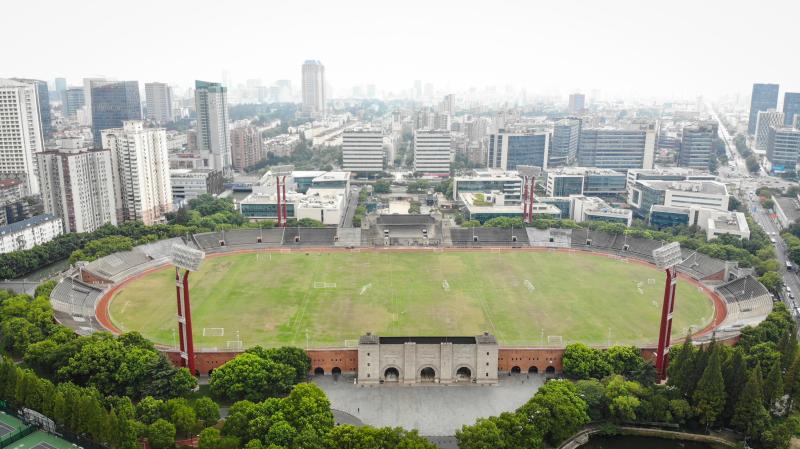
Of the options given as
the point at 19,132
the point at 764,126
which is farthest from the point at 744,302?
the point at 764,126

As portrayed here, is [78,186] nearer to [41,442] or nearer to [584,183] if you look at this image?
[41,442]

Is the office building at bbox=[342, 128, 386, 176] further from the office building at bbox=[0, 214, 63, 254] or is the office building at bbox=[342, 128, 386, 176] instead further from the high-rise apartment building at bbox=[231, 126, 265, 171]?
the office building at bbox=[0, 214, 63, 254]

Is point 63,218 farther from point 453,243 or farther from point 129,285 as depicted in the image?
point 453,243

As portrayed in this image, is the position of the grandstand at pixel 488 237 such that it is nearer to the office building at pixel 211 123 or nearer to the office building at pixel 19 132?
the office building at pixel 19 132

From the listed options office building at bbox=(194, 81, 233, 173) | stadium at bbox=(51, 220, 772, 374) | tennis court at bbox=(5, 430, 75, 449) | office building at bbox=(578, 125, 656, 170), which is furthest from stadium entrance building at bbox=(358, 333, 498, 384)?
office building at bbox=(578, 125, 656, 170)

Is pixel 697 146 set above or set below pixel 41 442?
above

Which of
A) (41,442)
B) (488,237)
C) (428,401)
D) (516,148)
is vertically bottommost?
(428,401)
